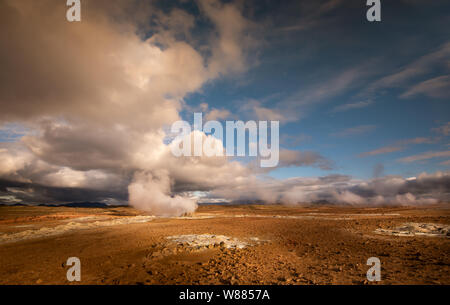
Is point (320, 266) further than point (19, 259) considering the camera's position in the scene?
No

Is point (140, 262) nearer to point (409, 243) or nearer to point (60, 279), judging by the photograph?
point (60, 279)

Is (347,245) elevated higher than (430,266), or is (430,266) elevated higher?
(430,266)
